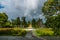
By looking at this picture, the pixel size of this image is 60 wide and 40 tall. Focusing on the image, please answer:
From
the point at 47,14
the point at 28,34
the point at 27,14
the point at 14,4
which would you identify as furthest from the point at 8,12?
the point at 47,14

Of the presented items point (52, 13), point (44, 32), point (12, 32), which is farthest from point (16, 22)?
point (52, 13)

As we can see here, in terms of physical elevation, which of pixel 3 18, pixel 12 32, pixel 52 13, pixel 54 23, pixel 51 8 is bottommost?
pixel 12 32

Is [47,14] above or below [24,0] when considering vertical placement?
below

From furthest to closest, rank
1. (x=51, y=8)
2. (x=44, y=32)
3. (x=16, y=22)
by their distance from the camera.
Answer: (x=51, y=8) → (x=16, y=22) → (x=44, y=32)

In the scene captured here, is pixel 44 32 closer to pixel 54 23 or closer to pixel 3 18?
pixel 54 23

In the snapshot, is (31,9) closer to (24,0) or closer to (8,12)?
(24,0)

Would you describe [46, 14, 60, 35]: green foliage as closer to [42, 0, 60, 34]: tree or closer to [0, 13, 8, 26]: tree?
[42, 0, 60, 34]: tree

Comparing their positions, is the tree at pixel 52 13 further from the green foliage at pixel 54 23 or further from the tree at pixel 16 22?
the tree at pixel 16 22

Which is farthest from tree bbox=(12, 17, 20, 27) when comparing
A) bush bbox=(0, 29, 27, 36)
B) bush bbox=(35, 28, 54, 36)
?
bush bbox=(35, 28, 54, 36)

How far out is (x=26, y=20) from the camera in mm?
5016

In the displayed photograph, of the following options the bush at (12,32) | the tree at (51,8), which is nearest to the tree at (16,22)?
the bush at (12,32)

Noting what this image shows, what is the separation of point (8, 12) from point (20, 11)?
0.43m

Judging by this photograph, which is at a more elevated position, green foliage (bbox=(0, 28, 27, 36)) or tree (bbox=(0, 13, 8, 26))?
tree (bbox=(0, 13, 8, 26))

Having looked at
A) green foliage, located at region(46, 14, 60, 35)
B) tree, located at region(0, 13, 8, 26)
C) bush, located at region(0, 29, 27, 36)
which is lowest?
bush, located at region(0, 29, 27, 36)
